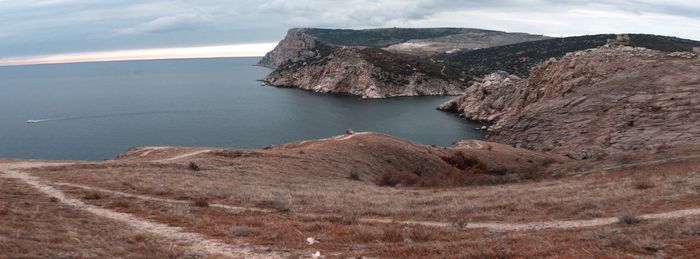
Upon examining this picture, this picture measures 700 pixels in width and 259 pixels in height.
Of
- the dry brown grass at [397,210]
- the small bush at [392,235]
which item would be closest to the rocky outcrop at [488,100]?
the dry brown grass at [397,210]

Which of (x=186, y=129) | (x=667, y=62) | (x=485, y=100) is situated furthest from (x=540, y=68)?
(x=186, y=129)

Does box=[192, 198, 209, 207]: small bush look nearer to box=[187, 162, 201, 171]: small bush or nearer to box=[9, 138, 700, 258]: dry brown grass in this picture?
box=[9, 138, 700, 258]: dry brown grass

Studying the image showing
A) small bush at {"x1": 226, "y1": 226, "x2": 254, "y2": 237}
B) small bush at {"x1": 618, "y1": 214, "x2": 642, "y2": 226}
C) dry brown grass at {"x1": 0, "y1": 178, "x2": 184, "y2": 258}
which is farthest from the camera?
small bush at {"x1": 226, "y1": 226, "x2": 254, "y2": 237}

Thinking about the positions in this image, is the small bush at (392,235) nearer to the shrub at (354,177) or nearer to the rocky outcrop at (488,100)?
the shrub at (354,177)

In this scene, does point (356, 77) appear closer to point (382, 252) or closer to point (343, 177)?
point (343, 177)

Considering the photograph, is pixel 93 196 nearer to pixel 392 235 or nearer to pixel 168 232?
pixel 168 232

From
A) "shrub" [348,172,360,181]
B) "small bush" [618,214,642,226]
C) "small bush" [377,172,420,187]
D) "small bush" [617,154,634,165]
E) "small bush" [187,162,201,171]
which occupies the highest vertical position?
"small bush" [618,214,642,226]

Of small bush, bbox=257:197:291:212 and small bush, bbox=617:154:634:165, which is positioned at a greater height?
small bush, bbox=257:197:291:212

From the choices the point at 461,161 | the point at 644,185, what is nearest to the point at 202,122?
the point at 461,161

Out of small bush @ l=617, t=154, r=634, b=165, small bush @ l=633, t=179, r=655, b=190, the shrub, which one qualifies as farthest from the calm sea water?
small bush @ l=633, t=179, r=655, b=190
